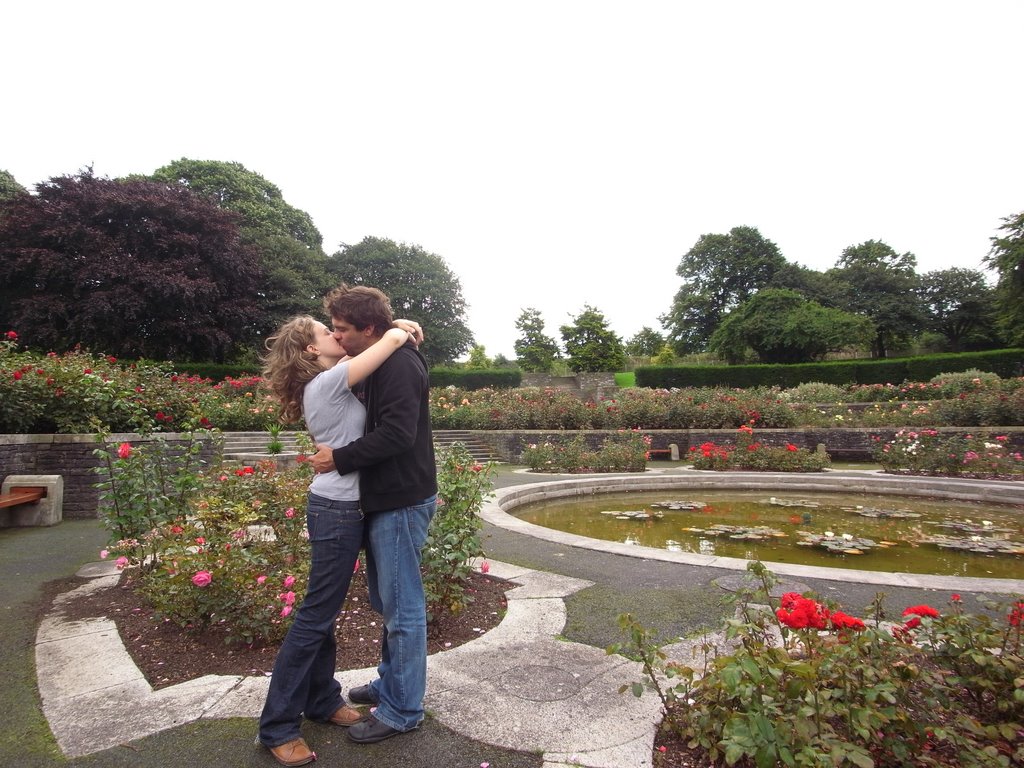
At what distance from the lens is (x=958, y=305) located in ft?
123

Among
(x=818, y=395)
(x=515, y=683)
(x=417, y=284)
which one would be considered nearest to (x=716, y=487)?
(x=515, y=683)

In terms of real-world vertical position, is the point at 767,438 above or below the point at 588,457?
above

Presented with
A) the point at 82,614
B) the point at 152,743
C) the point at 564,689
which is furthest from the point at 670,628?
the point at 82,614

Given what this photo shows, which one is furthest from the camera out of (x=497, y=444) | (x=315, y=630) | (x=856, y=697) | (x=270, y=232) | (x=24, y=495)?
(x=270, y=232)

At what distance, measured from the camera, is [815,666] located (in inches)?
65.2

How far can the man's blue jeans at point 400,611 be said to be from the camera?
6.40ft

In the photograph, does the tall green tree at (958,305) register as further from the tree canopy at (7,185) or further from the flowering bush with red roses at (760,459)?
the tree canopy at (7,185)

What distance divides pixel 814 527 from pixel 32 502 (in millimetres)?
8054

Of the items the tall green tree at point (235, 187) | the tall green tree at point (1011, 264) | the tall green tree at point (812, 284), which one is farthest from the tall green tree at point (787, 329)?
the tall green tree at point (235, 187)

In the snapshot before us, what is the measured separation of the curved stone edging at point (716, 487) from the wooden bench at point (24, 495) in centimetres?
445

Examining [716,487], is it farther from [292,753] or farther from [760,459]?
[292,753]

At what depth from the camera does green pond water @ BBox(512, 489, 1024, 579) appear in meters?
4.70

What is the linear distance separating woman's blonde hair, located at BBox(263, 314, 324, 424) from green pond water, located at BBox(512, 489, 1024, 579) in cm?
411

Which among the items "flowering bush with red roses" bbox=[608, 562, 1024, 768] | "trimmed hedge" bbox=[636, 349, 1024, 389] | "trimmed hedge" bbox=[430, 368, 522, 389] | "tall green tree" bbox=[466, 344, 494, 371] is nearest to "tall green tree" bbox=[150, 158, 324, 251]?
"trimmed hedge" bbox=[430, 368, 522, 389]
